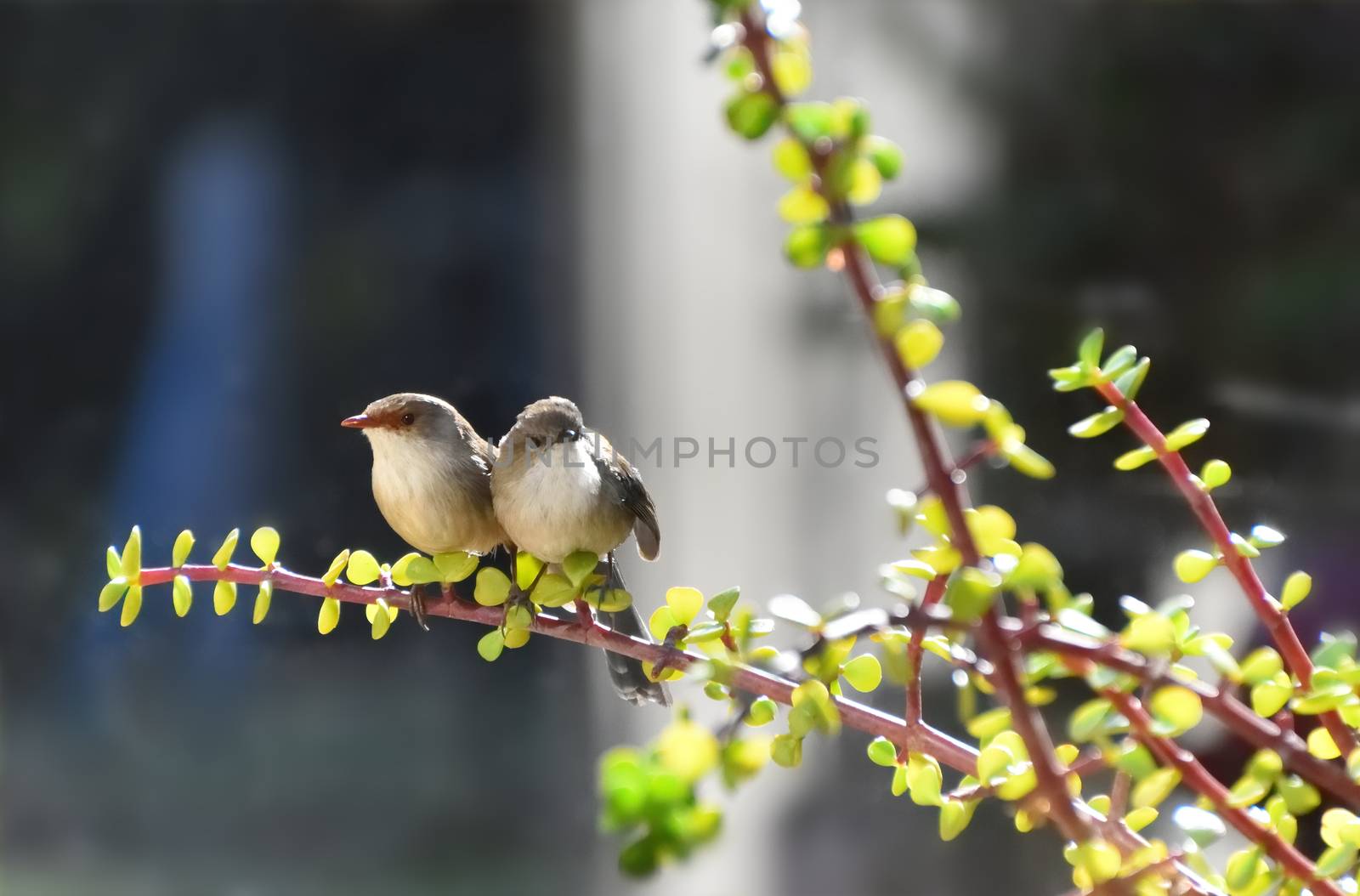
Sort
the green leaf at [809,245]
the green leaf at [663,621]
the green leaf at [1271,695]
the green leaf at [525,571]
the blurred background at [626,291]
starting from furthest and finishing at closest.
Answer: the blurred background at [626,291] → the green leaf at [525,571] → the green leaf at [663,621] → the green leaf at [1271,695] → the green leaf at [809,245]

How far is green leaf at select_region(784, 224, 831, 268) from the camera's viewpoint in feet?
1.09

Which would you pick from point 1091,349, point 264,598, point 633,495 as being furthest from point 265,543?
point 1091,349

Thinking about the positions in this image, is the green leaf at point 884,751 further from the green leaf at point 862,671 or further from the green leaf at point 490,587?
the green leaf at point 490,587

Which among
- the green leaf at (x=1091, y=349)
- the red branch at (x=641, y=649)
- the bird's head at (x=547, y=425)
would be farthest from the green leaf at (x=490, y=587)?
the green leaf at (x=1091, y=349)

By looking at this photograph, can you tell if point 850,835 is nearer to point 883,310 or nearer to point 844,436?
point 844,436

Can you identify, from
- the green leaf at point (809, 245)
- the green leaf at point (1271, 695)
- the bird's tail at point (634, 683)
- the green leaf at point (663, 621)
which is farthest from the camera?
the bird's tail at point (634, 683)

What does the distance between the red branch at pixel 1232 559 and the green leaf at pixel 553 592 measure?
30 centimetres

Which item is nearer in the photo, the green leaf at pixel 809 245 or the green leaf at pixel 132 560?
the green leaf at pixel 809 245

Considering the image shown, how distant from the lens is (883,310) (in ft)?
1.11

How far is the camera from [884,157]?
1.13ft

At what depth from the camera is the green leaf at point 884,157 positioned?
0.34 m

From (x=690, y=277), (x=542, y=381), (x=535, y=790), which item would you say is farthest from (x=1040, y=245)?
(x=535, y=790)

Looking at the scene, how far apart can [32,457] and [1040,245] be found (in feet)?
3.92

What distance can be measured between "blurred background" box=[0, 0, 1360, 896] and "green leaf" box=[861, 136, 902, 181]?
0.91 meters
